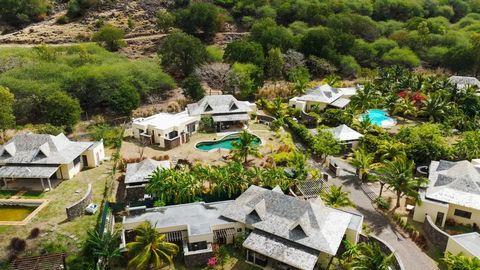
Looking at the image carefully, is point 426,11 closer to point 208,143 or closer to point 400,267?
point 208,143

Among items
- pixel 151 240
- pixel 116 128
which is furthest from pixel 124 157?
pixel 151 240

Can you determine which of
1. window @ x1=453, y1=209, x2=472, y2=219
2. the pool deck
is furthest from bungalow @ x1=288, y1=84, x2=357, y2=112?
the pool deck

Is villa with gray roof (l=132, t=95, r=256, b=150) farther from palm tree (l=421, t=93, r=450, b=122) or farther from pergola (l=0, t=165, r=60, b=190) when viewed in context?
palm tree (l=421, t=93, r=450, b=122)

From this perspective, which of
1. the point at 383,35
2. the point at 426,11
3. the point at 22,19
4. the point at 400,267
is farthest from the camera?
the point at 426,11

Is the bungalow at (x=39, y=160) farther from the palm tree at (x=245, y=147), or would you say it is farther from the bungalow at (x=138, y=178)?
the palm tree at (x=245, y=147)

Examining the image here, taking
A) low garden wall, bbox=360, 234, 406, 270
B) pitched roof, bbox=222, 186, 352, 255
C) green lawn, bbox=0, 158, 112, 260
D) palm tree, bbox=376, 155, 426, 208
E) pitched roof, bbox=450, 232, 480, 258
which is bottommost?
green lawn, bbox=0, 158, 112, 260

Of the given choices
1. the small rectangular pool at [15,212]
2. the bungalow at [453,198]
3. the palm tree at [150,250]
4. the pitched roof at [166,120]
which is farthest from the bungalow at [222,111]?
the bungalow at [453,198]

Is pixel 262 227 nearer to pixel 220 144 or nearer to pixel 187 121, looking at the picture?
pixel 220 144
